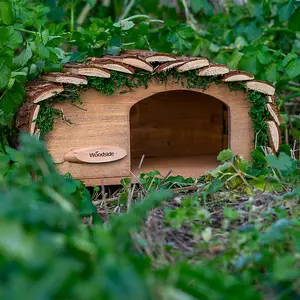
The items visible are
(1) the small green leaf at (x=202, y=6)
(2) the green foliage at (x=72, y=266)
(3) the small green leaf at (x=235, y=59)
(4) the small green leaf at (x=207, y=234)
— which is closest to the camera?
(2) the green foliage at (x=72, y=266)

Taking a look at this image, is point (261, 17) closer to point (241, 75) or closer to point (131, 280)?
point (241, 75)

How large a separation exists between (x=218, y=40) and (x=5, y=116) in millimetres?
1220

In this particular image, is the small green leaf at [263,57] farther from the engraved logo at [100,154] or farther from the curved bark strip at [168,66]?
the engraved logo at [100,154]

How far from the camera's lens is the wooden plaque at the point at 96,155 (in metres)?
1.88

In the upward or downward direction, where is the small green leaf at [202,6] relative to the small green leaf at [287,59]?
upward

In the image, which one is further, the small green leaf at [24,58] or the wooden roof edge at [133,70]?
the small green leaf at [24,58]

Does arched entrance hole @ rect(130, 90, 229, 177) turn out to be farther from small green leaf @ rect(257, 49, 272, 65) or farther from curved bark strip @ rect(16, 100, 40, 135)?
curved bark strip @ rect(16, 100, 40, 135)

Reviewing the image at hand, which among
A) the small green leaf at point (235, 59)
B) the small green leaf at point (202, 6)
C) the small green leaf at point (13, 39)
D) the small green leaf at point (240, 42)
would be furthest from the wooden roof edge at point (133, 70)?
the small green leaf at point (202, 6)

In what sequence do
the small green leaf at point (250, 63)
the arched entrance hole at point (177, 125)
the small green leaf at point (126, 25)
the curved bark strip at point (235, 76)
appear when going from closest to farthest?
the curved bark strip at point (235, 76) → the small green leaf at point (126, 25) → the small green leaf at point (250, 63) → the arched entrance hole at point (177, 125)

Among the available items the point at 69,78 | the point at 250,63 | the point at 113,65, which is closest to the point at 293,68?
the point at 250,63

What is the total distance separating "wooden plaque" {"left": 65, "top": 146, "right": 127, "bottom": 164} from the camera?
6.17ft

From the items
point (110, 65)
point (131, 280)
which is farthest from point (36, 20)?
point (131, 280)

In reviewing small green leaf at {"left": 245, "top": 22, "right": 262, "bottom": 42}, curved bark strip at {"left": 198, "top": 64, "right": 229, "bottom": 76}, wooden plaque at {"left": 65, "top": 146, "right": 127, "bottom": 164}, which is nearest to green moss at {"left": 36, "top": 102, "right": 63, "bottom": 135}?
wooden plaque at {"left": 65, "top": 146, "right": 127, "bottom": 164}

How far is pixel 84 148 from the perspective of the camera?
75.1 inches
